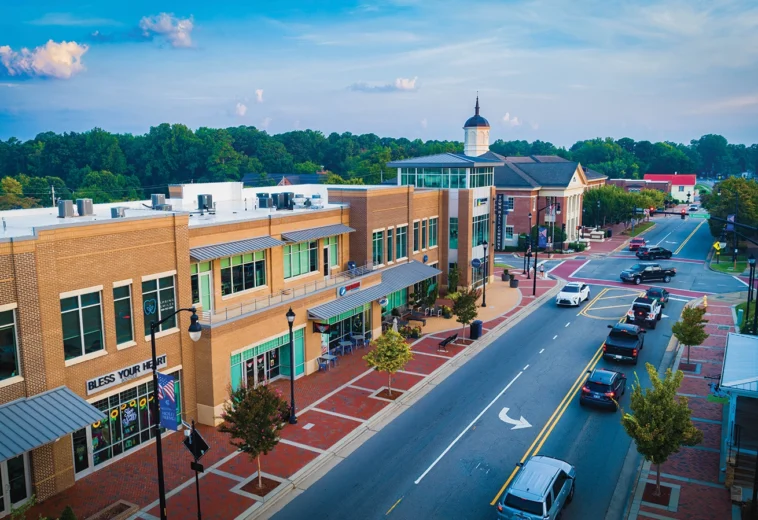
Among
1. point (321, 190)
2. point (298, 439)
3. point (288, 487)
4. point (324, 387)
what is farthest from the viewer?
point (321, 190)

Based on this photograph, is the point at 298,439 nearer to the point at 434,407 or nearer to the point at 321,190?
the point at 434,407

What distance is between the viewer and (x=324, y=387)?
28.4 meters

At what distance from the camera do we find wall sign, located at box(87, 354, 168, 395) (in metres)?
20.6

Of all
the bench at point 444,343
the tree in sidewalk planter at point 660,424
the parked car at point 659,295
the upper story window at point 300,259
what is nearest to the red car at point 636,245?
the parked car at point 659,295

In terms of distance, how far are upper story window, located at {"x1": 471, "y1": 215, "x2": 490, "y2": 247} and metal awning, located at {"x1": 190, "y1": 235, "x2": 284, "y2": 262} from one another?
75.5 feet

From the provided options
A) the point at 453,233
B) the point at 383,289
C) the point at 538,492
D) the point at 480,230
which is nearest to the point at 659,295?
the point at 480,230

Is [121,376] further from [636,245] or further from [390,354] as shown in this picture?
[636,245]

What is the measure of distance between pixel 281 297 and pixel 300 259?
139 inches

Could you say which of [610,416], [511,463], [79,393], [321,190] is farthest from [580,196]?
[79,393]

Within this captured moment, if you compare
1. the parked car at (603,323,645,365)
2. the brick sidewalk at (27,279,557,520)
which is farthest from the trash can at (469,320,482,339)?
the parked car at (603,323,645,365)

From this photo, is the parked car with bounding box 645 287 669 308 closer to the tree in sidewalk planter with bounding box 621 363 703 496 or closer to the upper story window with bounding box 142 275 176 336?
the tree in sidewalk planter with bounding box 621 363 703 496

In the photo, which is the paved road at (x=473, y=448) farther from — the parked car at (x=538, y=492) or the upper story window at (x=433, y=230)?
the upper story window at (x=433, y=230)

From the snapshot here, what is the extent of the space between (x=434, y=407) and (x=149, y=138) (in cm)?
13125

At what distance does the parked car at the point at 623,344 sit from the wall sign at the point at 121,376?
2163 centimetres
